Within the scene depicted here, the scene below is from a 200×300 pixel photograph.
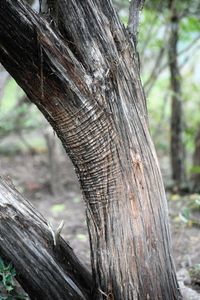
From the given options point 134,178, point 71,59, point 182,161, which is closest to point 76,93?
point 71,59

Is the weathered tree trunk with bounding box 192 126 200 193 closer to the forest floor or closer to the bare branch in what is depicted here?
the forest floor

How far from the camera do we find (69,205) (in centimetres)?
745

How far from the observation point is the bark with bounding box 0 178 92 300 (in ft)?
9.89

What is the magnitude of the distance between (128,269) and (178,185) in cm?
500

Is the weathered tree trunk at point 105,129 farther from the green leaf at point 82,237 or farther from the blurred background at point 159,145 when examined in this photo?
the green leaf at point 82,237

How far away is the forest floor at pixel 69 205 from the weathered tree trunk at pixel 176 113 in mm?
454

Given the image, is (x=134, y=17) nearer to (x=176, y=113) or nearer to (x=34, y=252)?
(x=34, y=252)

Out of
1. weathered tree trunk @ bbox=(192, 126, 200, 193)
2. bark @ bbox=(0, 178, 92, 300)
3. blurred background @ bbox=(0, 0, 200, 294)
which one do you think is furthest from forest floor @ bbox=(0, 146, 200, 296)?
bark @ bbox=(0, 178, 92, 300)

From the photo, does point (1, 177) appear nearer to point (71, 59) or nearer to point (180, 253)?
point (71, 59)

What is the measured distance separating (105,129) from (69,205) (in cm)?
472

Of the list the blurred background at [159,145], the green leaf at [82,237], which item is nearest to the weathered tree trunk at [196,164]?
the blurred background at [159,145]

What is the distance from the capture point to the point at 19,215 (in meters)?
3.04

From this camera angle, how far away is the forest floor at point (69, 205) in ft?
16.9

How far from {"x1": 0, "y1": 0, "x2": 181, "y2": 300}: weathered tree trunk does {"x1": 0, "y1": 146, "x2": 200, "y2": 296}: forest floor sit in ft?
2.66
